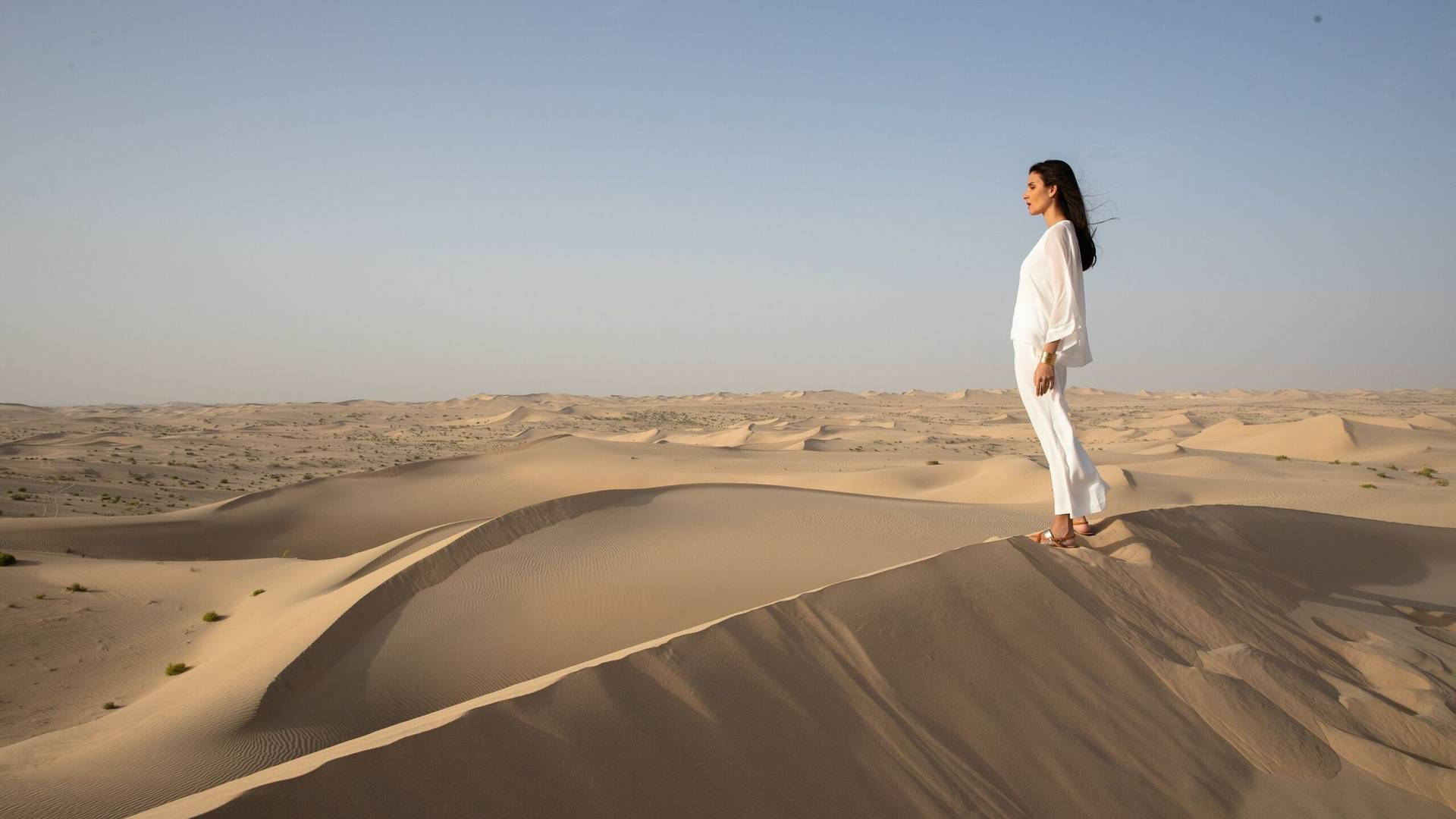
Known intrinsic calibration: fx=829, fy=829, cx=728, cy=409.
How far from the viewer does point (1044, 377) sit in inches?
182

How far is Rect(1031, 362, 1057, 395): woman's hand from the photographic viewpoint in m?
4.62

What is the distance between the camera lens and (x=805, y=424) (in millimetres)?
48812

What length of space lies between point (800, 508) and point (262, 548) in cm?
1012

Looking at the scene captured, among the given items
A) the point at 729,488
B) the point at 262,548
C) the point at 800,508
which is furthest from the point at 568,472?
the point at 800,508

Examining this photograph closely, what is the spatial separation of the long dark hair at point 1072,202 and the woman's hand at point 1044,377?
659 mm

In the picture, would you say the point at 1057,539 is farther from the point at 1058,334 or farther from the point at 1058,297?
the point at 1058,297

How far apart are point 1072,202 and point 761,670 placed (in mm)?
3291

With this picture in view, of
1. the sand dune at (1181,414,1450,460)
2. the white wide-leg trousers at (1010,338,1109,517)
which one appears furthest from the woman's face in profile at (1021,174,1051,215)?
the sand dune at (1181,414,1450,460)

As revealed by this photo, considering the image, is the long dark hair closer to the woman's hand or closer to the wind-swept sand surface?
the woman's hand

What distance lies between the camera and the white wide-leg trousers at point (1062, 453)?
184 inches

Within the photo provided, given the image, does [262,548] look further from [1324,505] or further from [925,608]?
[1324,505]

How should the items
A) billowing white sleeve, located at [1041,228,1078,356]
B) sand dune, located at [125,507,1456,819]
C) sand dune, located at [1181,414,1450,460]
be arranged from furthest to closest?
1. sand dune, located at [1181,414,1450,460]
2. billowing white sleeve, located at [1041,228,1078,356]
3. sand dune, located at [125,507,1456,819]

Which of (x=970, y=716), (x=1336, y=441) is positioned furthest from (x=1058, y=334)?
(x=1336, y=441)

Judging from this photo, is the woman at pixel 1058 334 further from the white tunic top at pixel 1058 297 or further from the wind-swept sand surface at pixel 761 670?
the wind-swept sand surface at pixel 761 670
